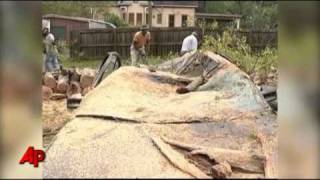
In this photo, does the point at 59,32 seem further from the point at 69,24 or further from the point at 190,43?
the point at 190,43

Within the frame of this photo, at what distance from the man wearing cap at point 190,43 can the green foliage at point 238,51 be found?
0.51 ft

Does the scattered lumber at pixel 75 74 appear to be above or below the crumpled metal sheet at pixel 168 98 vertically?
above

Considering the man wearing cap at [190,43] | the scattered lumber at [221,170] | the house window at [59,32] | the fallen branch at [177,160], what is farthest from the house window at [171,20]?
the scattered lumber at [221,170]

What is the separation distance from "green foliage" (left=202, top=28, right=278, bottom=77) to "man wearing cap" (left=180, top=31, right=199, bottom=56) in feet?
0.51

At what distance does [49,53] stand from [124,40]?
4.60 feet

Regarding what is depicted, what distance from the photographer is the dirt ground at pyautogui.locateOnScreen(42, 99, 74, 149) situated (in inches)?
170

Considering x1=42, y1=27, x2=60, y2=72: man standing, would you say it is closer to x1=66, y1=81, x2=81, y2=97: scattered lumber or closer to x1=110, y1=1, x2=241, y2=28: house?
x1=66, y1=81, x2=81, y2=97: scattered lumber

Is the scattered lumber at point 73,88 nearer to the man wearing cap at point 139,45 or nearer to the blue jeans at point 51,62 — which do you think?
the blue jeans at point 51,62

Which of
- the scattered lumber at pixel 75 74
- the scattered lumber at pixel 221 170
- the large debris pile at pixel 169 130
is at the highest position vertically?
the scattered lumber at pixel 75 74

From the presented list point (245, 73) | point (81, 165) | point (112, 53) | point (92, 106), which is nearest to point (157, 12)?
point (112, 53)

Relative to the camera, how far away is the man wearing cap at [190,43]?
17.8ft

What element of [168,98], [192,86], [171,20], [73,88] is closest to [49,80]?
[73,88]

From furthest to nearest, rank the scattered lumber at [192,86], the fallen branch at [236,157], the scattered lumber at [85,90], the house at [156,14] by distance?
the house at [156,14], the scattered lumber at [192,86], the scattered lumber at [85,90], the fallen branch at [236,157]

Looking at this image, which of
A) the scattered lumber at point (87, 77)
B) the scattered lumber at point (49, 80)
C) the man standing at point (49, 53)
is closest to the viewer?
the man standing at point (49, 53)
